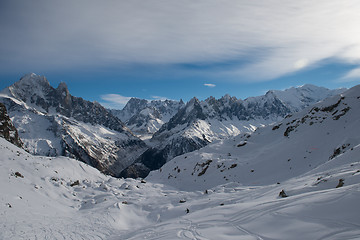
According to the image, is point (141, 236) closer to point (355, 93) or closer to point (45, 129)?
point (355, 93)

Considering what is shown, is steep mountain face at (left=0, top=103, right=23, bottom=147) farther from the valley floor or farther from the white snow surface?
the valley floor

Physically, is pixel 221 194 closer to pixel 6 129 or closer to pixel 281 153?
pixel 281 153

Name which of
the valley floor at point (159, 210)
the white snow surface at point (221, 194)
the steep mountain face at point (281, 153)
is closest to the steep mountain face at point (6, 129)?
the white snow surface at point (221, 194)

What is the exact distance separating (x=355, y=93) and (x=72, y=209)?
47.5 m

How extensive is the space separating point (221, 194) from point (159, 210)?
6117mm

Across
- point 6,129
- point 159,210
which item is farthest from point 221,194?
point 6,129

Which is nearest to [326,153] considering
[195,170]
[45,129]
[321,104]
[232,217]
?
[321,104]

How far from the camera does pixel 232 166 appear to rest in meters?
34.1

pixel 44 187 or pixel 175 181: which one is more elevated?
pixel 44 187

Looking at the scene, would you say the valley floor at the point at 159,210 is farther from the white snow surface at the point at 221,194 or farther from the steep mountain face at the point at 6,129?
the steep mountain face at the point at 6,129

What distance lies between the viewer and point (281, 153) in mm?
32500

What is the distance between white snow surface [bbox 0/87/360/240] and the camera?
8.32m

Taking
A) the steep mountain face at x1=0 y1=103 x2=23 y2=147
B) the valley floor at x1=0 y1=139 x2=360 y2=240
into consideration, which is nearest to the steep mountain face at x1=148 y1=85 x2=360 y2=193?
the valley floor at x1=0 y1=139 x2=360 y2=240

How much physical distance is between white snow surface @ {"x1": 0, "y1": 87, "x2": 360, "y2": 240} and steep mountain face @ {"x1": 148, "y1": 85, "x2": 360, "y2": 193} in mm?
155
